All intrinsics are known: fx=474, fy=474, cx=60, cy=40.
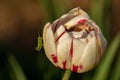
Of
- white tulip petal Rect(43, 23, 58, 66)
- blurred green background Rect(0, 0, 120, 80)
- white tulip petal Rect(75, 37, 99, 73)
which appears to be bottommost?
blurred green background Rect(0, 0, 120, 80)

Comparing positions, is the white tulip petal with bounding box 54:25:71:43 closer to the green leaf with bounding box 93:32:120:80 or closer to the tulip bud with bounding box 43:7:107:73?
the tulip bud with bounding box 43:7:107:73

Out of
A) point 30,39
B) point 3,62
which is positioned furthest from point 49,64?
point 30,39

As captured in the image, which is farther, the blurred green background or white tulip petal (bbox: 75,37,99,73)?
the blurred green background

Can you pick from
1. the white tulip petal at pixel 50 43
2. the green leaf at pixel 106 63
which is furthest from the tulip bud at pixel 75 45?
the green leaf at pixel 106 63

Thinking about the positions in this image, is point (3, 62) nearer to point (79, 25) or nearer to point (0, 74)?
point (0, 74)

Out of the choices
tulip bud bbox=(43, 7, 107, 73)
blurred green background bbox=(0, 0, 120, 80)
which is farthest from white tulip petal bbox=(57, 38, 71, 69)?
blurred green background bbox=(0, 0, 120, 80)

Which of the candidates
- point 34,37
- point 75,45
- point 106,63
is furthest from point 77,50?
point 34,37

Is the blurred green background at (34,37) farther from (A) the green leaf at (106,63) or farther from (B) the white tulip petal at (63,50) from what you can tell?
(B) the white tulip petal at (63,50)
